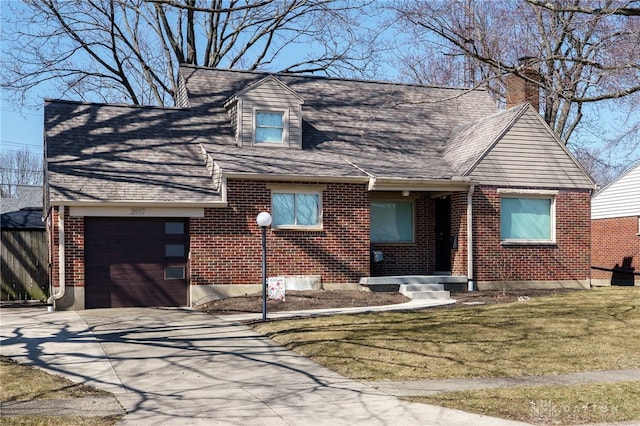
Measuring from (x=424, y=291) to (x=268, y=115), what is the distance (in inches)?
281

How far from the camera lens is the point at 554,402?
8523mm

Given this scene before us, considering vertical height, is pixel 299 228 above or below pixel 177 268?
above

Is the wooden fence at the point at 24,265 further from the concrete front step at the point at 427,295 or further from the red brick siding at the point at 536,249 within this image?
the red brick siding at the point at 536,249

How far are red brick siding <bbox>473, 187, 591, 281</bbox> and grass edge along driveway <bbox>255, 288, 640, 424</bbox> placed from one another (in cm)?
445

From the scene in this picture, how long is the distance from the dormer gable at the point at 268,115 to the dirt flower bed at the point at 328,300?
16.8ft

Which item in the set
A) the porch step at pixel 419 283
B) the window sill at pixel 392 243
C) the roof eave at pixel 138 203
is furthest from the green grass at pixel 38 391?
the window sill at pixel 392 243

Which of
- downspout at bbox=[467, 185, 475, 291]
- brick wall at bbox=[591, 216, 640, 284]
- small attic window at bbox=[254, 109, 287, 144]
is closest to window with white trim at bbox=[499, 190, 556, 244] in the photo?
downspout at bbox=[467, 185, 475, 291]

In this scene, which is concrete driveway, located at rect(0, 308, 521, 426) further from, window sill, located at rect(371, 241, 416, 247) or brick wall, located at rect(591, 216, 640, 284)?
brick wall, located at rect(591, 216, 640, 284)

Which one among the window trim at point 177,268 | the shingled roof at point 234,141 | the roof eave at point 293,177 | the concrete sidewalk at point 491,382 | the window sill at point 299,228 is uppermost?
the shingled roof at point 234,141

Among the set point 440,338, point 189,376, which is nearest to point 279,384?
point 189,376

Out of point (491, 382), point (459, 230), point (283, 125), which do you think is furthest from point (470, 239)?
point (491, 382)

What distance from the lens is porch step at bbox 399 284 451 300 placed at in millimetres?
18672

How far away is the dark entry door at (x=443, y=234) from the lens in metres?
21.8

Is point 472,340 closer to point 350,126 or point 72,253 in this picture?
point 72,253
